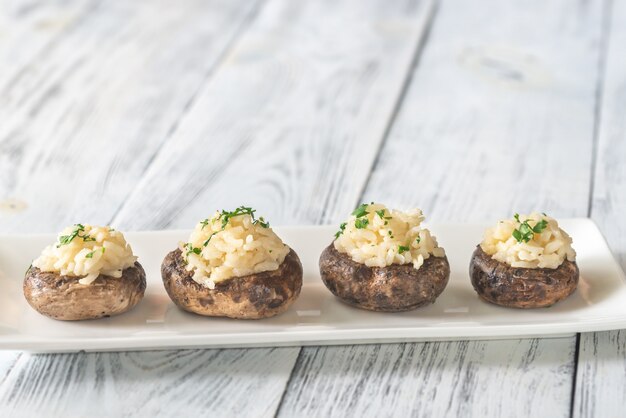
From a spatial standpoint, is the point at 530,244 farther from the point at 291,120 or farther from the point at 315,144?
the point at 291,120

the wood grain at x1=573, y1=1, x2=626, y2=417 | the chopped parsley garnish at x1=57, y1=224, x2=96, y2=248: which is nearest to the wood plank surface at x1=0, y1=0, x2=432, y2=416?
the chopped parsley garnish at x1=57, y1=224, x2=96, y2=248

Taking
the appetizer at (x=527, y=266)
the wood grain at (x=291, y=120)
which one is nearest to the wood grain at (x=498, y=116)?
the wood grain at (x=291, y=120)

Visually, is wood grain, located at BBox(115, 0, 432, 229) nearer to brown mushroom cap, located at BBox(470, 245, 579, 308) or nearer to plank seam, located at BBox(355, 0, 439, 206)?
plank seam, located at BBox(355, 0, 439, 206)

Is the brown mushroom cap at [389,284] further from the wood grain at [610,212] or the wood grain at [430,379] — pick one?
the wood grain at [610,212]

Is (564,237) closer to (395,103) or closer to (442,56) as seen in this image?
(395,103)

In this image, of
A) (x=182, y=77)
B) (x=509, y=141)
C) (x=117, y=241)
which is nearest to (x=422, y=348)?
(x=117, y=241)
